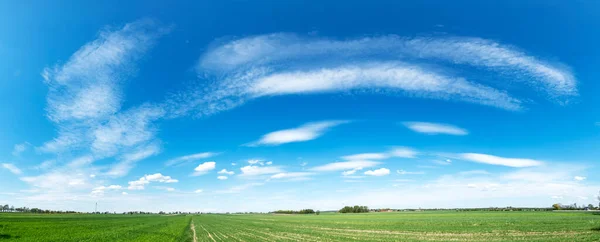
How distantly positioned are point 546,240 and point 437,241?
28.5ft

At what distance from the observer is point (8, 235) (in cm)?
3825

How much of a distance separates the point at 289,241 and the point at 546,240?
2289 centimetres

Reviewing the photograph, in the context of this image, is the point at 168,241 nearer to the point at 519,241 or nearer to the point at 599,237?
the point at 519,241

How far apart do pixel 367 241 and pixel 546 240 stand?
49.5 ft

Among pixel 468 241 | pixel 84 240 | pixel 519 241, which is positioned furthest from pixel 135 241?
pixel 519 241

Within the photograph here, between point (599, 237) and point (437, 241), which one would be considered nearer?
point (599, 237)

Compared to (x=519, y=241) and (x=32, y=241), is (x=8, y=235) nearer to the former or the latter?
(x=32, y=241)

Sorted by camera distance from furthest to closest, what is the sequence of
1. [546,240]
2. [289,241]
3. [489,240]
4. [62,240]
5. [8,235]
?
[8,235] → [62,240] → [289,241] → [489,240] → [546,240]

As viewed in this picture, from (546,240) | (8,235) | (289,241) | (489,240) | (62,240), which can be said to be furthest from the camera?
(8,235)

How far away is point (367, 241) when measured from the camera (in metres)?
30.0

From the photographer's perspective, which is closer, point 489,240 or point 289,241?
point 489,240

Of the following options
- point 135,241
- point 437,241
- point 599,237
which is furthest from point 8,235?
point 599,237

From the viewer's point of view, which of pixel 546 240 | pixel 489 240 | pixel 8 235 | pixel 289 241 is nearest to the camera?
pixel 546 240

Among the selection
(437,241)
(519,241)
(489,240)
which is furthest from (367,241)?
(519,241)
